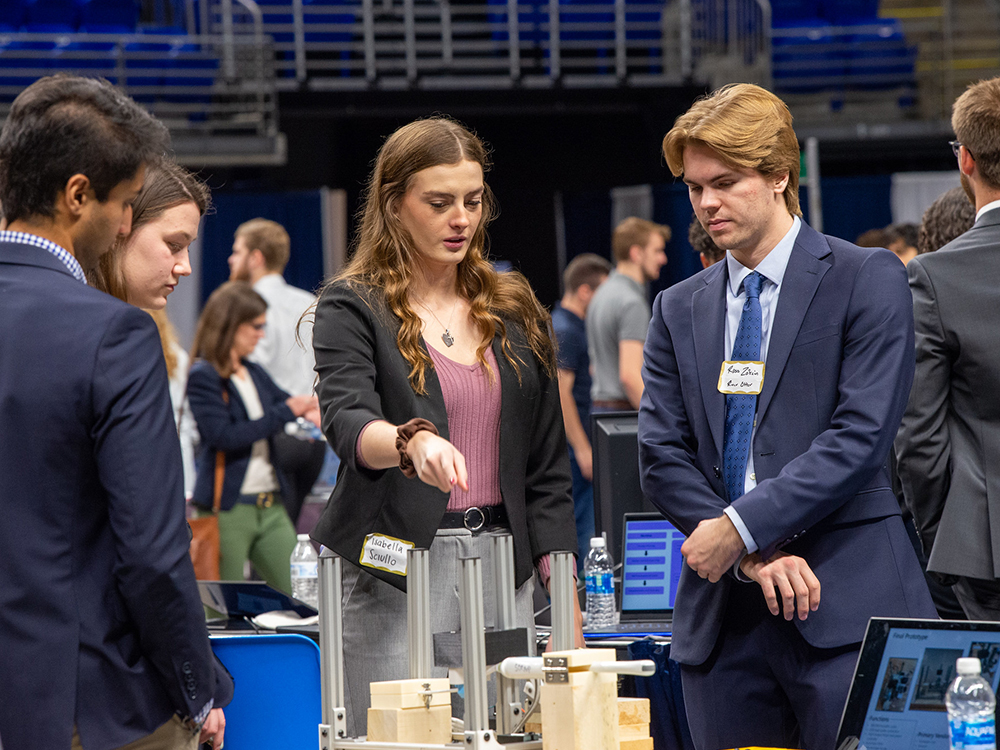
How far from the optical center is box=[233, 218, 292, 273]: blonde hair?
587 cm

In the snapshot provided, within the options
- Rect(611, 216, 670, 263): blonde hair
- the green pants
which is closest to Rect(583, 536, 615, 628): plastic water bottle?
the green pants

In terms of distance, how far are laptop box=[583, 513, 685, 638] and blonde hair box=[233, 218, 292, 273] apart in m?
3.44

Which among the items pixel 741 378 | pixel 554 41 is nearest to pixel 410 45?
pixel 554 41

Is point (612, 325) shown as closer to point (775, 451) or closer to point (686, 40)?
point (775, 451)

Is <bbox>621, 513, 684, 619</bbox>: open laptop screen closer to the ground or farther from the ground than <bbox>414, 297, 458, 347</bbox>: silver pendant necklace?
closer to the ground

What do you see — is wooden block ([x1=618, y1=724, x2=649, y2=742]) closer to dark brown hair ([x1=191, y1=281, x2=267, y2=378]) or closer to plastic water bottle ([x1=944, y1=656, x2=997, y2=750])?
plastic water bottle ([x1=944, y1=656, x2=997, y2=750])

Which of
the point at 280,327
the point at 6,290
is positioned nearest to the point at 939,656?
the point at 6,290

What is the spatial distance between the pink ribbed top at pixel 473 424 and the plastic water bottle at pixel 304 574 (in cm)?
150

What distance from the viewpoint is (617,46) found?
984 centimetres

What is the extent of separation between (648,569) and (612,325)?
131 inches

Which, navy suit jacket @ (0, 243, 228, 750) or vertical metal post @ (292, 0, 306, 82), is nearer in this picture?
navy suit jacket @ (0, 243, 228, 750)

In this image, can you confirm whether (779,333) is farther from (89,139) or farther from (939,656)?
(89,139)

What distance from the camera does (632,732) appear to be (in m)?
1.52

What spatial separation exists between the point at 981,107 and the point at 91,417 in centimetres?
160
